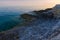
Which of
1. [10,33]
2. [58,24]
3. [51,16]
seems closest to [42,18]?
[51,16]

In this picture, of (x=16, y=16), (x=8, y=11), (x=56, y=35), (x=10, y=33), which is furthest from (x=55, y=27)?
(x=8, y=11)

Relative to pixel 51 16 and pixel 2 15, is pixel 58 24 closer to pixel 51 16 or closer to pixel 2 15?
pixel 51 16

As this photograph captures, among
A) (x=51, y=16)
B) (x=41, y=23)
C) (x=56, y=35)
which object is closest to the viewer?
(x=56, y=35)

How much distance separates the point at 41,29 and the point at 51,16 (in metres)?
1.10

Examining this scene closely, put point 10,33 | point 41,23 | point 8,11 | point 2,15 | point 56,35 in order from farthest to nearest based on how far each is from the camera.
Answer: point 8,11
point 2,15
point 41,23
point 10,33
point 56,35

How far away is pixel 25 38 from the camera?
15.3 feet

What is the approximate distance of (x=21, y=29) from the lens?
203 inches

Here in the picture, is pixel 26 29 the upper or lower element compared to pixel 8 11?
lower

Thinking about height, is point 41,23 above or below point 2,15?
below

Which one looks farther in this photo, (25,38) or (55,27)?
(55,27)

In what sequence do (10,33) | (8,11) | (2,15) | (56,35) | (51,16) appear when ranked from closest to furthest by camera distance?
1. (56,35)
2. (10,33)
3. (51,16)
4. (2,15)
5. (8,11)

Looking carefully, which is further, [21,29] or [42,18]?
[42,18]

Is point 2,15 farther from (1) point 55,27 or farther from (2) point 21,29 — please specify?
(1) point 55,27

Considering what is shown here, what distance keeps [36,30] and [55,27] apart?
0.54 m
